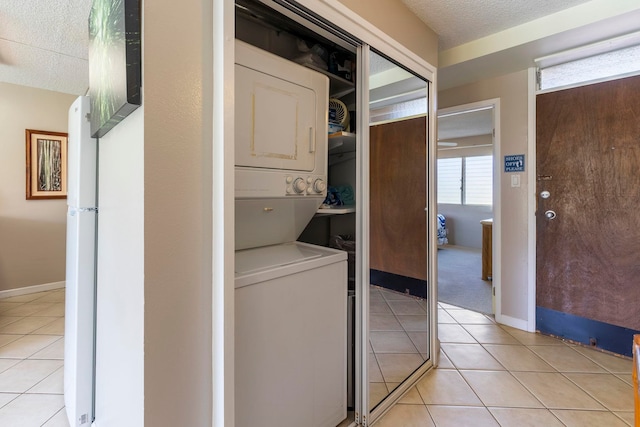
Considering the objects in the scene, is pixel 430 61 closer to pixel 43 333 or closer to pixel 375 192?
pixel 375 192

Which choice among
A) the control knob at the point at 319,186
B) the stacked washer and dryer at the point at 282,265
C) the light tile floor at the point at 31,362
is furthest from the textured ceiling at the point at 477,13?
the light tile floor at the point at 31,362

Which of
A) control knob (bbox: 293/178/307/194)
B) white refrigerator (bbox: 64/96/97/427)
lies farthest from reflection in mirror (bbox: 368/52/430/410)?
white refrigerator (bbox: 64/96/97/427)

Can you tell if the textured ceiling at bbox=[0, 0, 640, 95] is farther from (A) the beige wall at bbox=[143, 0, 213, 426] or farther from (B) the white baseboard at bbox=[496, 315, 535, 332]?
(B) the white baseboard at bbox=[496, 315, 535, 332]

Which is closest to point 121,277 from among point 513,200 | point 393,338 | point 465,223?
point 393,338

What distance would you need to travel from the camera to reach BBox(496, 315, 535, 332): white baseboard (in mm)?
2658

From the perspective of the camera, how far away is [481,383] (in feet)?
6.34

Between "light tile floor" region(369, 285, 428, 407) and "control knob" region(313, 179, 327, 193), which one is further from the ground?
"control knob" region(313, 179, 327, 193)

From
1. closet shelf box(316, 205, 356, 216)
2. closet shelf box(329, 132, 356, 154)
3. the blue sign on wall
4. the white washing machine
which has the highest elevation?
the blue sign on wall

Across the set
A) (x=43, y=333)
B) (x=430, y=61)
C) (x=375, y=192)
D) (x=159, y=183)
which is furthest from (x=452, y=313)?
(x=43, y=333)

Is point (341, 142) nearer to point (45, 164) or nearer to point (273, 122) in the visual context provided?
point (273, 122)

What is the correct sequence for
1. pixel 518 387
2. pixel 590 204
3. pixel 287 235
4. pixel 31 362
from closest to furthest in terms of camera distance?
pixel 287 235 < pixel 518 387 < pixel 31 362 < pixel 590 204

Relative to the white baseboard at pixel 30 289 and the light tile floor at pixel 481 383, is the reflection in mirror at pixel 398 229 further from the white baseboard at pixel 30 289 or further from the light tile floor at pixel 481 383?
the white baseboard at pixel 30 289

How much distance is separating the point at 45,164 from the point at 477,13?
14.6 ft

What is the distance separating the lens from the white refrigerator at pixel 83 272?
137cm
